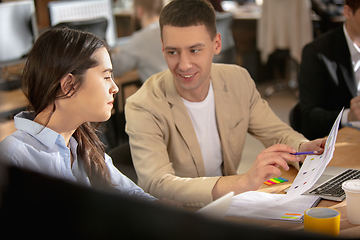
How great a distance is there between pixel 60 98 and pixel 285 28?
401cm

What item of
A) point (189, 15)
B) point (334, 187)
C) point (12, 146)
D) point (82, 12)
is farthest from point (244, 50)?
point (12, 146)

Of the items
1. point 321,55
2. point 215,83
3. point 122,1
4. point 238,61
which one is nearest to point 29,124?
point 215,83

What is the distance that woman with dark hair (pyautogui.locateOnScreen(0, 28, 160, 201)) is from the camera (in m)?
1.04

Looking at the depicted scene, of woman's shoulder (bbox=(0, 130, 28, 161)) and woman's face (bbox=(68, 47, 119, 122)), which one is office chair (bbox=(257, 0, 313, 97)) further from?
woman's shoulder (bbox=(0, 130, 28, 161))

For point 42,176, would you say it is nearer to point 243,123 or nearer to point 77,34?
point 77,34

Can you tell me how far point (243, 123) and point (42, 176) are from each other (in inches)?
51.5

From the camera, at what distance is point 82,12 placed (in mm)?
3859

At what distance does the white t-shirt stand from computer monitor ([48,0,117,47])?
2402 millimetres

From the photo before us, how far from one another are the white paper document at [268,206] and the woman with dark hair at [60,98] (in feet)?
1.52

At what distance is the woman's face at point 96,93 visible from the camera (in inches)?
44.1

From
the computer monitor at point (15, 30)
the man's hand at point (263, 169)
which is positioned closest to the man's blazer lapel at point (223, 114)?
the man's hand at point (263, 169)

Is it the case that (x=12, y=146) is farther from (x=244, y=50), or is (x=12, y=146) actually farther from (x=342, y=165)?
(x=244, y=50)

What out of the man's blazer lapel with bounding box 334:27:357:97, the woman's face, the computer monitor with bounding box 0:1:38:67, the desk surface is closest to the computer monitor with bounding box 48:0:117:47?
the computer monitor with bounding box 0:1:38:67

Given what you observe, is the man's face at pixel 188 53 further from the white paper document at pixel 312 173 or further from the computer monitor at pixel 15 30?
the computer monitor at pixel 15 30
